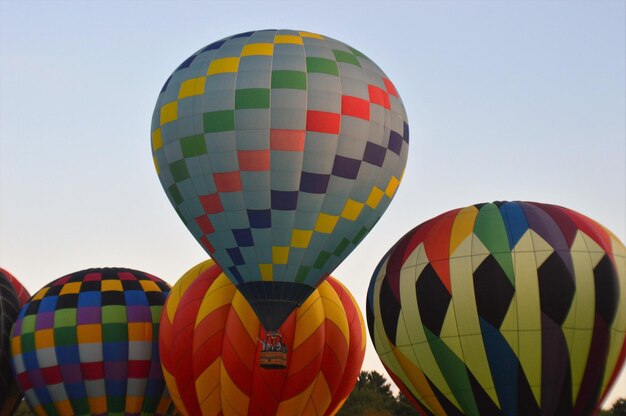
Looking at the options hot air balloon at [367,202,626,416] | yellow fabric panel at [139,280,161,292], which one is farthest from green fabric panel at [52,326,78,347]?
hot air balloon at [367,202,626,416]

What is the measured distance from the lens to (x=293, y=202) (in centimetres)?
1709

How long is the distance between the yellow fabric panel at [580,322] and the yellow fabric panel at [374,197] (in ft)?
11.1

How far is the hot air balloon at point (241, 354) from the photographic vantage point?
1825cm

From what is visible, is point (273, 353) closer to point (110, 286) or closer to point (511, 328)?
point (511, 328)

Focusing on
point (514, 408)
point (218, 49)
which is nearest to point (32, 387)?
point (218, 49)

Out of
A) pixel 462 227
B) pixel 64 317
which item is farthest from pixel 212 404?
pixel 462 227

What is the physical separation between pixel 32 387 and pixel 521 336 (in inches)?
378

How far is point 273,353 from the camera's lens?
17.3m

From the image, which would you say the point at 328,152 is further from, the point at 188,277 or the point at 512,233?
the point at 188,277

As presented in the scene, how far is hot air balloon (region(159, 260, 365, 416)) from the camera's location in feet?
59.9

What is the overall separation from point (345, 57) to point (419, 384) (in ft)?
17.1

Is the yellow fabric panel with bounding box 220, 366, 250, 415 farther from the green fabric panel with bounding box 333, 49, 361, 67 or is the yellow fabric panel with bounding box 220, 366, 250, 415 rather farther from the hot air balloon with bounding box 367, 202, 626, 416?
the green fabric panel with bounding box 333, 49, 361, 67

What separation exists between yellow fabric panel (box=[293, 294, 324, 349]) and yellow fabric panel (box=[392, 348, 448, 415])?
206 centimetres

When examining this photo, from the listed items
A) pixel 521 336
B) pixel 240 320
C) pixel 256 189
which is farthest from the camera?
pixel 240 320
